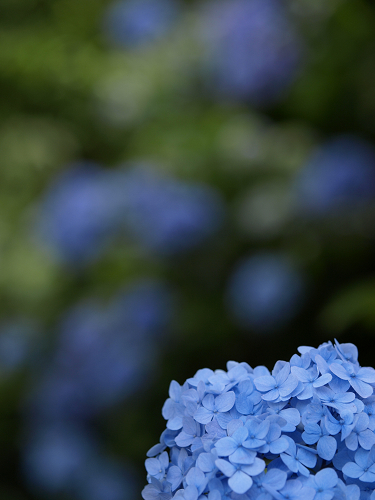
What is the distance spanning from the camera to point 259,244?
2092mm

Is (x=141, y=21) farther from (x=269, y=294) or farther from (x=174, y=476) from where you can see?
(x=174, y=476)

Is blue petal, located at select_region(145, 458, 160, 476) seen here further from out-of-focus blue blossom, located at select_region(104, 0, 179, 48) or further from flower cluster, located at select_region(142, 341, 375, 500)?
out-of-focus blue blossom, located at select_region(104, 0, 179, 48)

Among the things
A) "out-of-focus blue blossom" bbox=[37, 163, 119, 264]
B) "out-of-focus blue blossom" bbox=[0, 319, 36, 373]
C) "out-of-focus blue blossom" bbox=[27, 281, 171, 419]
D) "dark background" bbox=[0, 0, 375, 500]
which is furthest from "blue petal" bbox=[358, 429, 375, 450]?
"out-of-focus blue blossom" bbox=[0, 319, 36, 373]

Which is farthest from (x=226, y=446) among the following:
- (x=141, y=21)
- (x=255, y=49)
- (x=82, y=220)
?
(x=141, y=21)

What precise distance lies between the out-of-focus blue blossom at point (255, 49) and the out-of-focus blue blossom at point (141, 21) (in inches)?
15.1

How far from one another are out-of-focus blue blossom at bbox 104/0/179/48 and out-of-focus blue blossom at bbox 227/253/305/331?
1.25m

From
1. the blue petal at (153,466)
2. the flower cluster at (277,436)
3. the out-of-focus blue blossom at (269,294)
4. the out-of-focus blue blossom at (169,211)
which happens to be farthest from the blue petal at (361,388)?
the out-of-focus blue blossom at (169,211)

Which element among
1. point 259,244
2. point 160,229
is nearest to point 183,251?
point 160,229

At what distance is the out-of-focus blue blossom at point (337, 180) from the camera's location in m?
1.80

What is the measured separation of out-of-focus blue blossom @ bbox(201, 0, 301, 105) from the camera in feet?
6.80

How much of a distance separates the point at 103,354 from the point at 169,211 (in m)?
0.56

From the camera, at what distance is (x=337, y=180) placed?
1.80m

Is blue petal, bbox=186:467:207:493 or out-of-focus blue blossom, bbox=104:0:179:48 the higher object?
blue petal, bbox=186:467:207:493

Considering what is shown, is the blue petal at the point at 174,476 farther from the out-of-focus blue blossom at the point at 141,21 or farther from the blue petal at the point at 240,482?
the out-of-focus blue blossom at the point at 141,21
